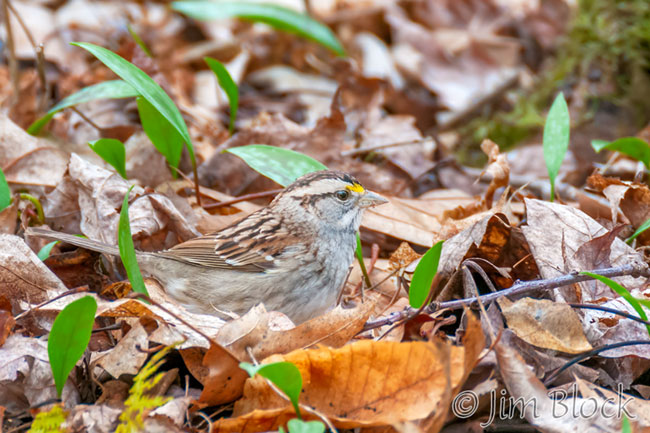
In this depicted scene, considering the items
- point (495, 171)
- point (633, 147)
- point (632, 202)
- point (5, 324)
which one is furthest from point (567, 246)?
point (5, 324)

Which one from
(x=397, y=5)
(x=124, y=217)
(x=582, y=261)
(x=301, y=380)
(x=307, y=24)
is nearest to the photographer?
(x=301, y=380)

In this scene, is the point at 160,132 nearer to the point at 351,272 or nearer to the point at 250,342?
the point at 351,272

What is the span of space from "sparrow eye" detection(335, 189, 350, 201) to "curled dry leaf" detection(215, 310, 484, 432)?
145 centimetres

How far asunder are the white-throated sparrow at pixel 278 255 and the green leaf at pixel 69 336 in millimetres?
951

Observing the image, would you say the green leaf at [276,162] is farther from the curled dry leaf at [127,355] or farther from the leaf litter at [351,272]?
the curled dry leaf at [127,355]

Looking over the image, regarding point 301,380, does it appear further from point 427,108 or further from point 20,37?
point 20,37

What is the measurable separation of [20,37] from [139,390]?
18.0 ft

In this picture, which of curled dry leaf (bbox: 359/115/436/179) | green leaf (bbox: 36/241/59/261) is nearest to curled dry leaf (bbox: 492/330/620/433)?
green leaf (bbox: 36/241/59/261)

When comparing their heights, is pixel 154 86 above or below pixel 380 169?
above

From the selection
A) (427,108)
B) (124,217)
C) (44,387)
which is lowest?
(427,108)

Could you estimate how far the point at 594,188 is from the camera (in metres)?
4.13

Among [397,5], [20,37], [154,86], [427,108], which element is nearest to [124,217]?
[154,86]

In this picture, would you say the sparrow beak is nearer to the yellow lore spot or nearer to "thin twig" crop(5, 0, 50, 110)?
the yellow lore spot

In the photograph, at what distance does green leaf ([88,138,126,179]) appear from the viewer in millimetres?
3824
